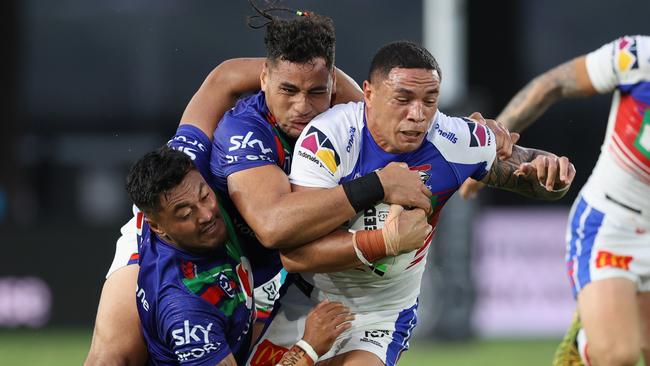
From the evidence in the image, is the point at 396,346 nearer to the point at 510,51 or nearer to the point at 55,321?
the point at 55,321

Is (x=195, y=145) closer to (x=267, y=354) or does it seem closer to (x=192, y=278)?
(x=192, y=278)

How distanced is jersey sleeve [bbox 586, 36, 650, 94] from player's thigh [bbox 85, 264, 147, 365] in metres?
2.92

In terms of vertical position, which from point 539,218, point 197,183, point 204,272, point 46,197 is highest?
point 197,183

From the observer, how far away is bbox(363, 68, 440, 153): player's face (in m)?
6.36

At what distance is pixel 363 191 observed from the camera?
20.5ft

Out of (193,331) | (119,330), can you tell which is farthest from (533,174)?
(119,330)

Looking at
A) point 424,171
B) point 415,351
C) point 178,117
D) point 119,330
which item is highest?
point 424,171

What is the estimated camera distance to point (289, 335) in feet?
23.1

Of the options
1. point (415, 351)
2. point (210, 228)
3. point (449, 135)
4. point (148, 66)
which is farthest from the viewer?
point (148, 66)

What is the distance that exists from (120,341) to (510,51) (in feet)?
41.5

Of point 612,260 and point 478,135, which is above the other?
point 478,135

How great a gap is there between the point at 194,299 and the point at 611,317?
7.98ft

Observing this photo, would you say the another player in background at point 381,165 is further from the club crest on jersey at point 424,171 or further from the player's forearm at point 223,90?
the player's forearm at point 223,90

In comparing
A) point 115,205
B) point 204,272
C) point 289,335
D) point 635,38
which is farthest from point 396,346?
point 115,205
